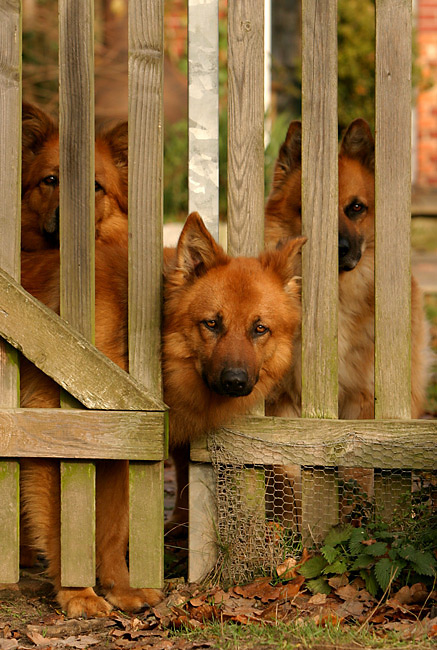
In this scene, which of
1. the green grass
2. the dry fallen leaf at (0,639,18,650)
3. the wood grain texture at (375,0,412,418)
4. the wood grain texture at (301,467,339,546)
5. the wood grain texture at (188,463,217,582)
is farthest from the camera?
the wood grain texture at (188,463,217,582)

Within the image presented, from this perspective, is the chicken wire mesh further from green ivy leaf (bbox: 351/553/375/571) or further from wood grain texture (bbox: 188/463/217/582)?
green ivy leaf (bbox: 351/553/375/571)

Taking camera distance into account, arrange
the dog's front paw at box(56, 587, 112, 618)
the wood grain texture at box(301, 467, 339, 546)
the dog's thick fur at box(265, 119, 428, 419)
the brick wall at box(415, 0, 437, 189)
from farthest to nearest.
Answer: the brick wall at box(415, 0, 437, 189) < the dog's thick fur at box(265, 119, 428, 419) < the wood grain texture at box(301, 467, 339, 546) < the dog's front paw at box(56, 587, 112, 618)

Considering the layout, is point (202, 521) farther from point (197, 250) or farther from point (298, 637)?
point (197, 250)

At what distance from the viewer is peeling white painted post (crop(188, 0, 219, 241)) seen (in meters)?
3.29

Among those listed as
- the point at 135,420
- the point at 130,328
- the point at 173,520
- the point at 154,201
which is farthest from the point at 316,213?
the point at 173,520

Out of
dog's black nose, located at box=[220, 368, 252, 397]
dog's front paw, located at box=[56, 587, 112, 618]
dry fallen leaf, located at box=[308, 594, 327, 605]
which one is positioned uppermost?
dog's black nose, located at box=[220, 368, 252, 397]

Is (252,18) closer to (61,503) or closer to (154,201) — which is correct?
(154,201)

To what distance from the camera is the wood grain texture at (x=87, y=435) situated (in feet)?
10.7

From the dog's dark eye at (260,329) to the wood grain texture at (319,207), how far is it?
165 millimetres

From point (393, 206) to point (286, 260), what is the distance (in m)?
0.49

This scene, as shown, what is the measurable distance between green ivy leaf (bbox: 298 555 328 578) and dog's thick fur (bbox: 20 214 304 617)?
2.10 ft

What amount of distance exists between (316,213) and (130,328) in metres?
0.92

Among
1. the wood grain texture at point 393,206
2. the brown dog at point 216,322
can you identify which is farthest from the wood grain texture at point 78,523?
the wood grain texture at point 393,206

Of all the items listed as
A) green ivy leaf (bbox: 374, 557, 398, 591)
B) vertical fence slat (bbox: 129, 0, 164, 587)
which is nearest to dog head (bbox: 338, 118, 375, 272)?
vertical fence slat (bbox: 129, 0, 164, 587)
